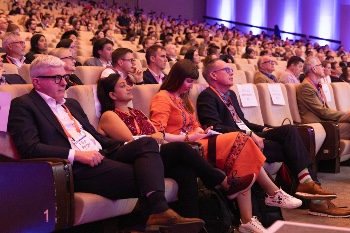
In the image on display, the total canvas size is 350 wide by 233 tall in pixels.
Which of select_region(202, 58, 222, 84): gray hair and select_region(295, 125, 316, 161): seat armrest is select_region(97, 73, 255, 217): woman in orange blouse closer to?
select_region(202, 58, 222, 84): gray hair

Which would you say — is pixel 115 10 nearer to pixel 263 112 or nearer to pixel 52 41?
pixel 52 41

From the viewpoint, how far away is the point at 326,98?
5.16 meters

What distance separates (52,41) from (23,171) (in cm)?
593

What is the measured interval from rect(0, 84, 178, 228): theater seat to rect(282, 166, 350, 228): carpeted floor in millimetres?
1038

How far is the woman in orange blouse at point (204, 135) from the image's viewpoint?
10.3 ft

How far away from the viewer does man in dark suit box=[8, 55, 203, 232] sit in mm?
2441

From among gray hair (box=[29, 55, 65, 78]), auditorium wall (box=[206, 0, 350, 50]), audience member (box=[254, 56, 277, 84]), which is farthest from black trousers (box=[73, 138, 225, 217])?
auditorium wall (box=[206, 0, 350, 50])

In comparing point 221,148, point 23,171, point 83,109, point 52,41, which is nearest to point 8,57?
point 83,109

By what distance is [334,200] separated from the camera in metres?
3.89

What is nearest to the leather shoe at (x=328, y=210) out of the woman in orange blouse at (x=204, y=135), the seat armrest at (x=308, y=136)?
the woman in orange blouse at (x=204, y=135)

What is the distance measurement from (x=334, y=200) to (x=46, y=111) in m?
2.15

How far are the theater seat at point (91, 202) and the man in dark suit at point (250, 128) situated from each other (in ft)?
3.33

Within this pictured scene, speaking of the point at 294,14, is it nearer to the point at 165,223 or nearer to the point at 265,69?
the point at 265,69

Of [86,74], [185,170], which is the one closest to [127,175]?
[185,170]
